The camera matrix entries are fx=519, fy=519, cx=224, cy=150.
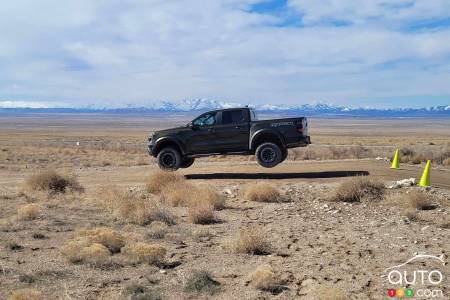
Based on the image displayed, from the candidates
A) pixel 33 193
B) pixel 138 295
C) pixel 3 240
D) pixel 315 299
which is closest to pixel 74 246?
pixel 3 240

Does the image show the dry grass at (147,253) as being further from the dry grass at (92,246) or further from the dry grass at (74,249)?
the dry grass at (74,249)

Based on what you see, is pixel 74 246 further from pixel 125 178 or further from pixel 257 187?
pixel 125 178

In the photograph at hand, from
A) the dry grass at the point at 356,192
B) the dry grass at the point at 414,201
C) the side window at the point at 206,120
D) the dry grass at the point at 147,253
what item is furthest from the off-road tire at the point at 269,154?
the dry grass at the point at 147,253

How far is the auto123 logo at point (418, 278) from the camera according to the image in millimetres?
7312

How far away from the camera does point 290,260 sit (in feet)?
29.9

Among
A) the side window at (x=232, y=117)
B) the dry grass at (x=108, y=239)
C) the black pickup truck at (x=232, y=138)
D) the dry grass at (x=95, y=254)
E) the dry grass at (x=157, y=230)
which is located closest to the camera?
the dry grass at (x=95, y=254)

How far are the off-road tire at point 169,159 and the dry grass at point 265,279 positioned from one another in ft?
35.1

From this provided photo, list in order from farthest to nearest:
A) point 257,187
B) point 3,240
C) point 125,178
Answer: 1. point 125,178
2. point 257,187
3. point 3,240

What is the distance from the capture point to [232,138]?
58.9ft

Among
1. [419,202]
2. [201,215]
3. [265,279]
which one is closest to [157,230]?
[201,215]

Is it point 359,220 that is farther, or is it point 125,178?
point 125,178

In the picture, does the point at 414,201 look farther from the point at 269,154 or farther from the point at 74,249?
the point at 74,249

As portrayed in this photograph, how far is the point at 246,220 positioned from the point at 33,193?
7.33 meters

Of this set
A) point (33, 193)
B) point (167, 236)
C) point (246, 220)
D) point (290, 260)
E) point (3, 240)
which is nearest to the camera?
point (290, 260)
